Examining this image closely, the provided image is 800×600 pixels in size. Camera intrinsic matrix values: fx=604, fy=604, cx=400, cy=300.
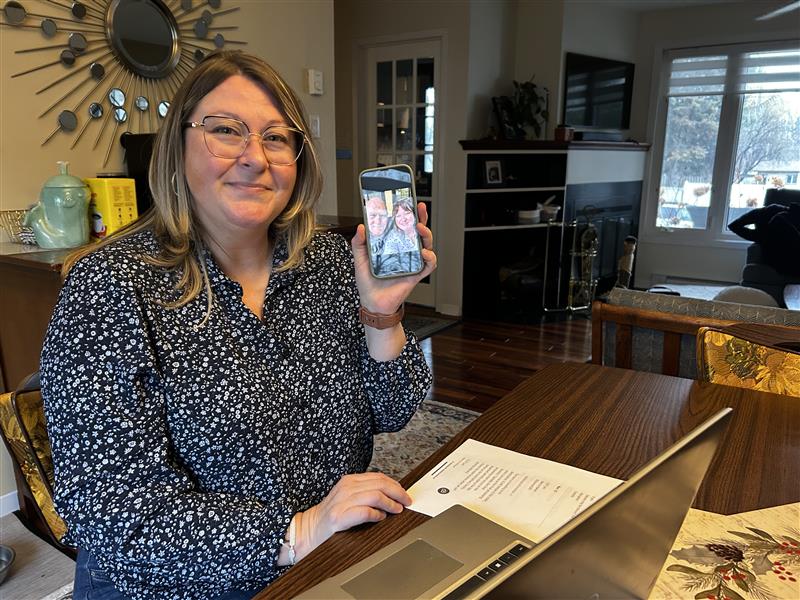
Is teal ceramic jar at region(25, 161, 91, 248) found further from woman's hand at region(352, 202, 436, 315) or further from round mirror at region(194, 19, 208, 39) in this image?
woman's hand at region(352, 202, 436, 315)

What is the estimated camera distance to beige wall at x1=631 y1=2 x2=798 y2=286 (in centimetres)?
523

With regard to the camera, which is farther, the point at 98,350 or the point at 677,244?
the point at 677,244

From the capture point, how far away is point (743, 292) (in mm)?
3145

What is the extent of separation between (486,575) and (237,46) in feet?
7.97

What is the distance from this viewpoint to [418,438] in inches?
105

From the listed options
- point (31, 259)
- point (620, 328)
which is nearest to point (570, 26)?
point (620, 328)

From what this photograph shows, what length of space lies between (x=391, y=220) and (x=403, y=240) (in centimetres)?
4

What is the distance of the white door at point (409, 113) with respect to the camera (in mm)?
4672

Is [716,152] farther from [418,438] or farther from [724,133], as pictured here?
[418,438]

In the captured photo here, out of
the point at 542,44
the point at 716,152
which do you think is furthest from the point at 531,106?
the point at 716,152

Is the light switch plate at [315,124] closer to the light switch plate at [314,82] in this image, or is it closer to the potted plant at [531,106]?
the light switch plate at [314,82]

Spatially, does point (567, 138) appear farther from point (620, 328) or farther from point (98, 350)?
point (98, 350)

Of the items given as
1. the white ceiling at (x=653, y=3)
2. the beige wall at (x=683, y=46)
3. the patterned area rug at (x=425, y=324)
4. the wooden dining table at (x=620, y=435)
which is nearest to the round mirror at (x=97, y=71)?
the wooden dining table at (x=620, y=435)

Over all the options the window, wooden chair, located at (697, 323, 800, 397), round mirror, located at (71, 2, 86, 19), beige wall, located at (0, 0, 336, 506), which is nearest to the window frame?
the window
